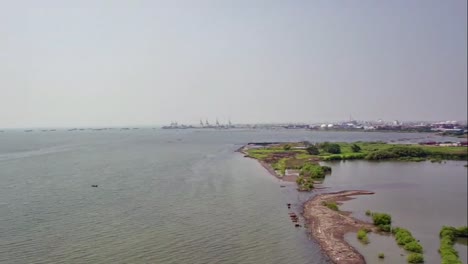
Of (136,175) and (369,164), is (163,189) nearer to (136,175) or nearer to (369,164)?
(136,175)

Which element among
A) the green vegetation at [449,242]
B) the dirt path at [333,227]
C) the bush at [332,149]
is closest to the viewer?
the green vegetation at [449,242]

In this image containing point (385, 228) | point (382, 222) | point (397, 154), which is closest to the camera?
point (385, 228)

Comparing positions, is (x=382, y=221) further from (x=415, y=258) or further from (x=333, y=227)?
(x=415, y=258)

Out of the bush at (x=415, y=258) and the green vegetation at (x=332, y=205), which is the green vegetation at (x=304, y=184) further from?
the bush at (x=415, y=258)

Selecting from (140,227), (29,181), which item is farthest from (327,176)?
(29,181)

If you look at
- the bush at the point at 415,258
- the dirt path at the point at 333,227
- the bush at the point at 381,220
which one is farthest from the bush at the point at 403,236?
the bush at the point at 415,258

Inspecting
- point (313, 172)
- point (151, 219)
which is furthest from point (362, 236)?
point (313, 172)
